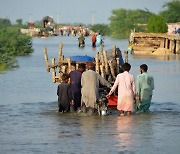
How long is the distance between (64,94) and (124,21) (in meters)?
112

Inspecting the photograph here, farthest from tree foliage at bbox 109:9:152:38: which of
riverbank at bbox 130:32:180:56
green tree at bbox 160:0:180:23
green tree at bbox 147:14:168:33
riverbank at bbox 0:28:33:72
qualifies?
riverbank at bbox 0:28:33:72

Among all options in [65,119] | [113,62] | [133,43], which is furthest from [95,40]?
[65,119]

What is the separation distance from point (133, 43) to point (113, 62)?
3413 cm

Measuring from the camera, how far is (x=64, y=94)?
55.7 feet

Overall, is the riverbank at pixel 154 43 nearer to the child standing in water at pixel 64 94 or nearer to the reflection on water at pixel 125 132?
the child standing in water at pixel 64 94

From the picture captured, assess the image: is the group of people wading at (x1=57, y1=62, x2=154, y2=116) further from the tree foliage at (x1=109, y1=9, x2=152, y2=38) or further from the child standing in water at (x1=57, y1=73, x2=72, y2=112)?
the tree foliage at (x1=109, y1=9, x2=152, y2=38)

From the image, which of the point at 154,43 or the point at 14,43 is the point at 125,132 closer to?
the point at 14,43

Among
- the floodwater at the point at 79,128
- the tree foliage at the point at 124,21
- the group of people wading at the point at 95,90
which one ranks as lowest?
the tree foliage at the point at 124,21

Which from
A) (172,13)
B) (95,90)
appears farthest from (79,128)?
(172,13)

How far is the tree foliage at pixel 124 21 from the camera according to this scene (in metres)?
118

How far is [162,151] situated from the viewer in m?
12.3

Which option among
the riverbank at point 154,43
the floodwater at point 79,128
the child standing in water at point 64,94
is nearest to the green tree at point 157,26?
the riverbank at point 154,43

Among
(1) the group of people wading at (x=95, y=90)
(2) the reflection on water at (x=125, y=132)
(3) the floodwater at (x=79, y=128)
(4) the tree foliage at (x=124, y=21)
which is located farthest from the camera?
(4) the tree foliage at (x=124, y=21)

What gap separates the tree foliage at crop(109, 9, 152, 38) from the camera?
118137 millimetres
